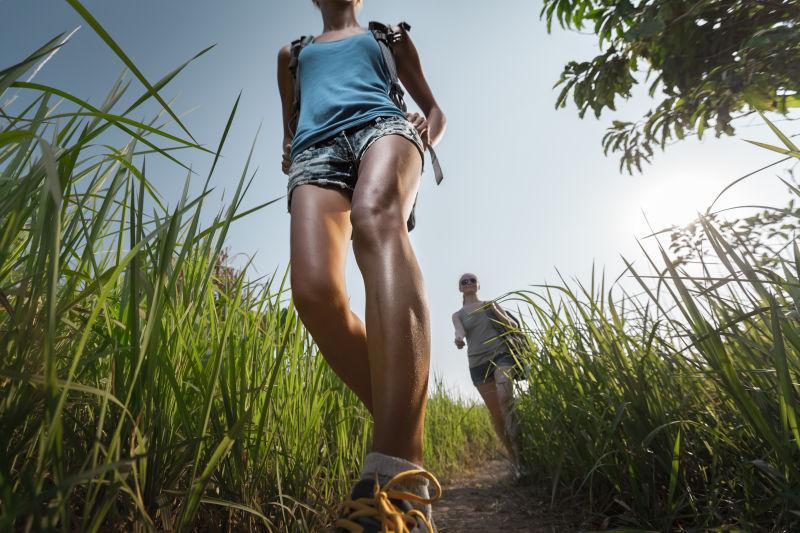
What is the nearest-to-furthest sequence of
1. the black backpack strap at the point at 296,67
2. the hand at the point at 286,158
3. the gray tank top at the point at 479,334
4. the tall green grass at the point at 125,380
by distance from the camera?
1. the tall green grass at the point at 125,380
2. the black backpack strap at the point at 296,67
3. the hand at the point at 286,158
4. the gray tank top at the point at 479,334

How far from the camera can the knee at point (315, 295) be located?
992 millimetres

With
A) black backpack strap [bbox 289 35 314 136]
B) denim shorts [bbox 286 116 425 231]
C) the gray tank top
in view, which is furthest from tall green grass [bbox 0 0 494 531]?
the gray tank top

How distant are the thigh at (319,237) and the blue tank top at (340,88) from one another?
20 cm

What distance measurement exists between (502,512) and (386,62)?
1575mm

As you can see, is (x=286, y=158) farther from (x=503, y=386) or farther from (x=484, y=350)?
(x=484, y=350)

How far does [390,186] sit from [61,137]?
23.3 inches

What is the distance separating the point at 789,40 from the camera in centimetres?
264

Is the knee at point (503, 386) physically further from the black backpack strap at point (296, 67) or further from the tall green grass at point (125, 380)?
the black backpack strap at point (296, 67)

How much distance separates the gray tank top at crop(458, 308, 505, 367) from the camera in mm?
3910

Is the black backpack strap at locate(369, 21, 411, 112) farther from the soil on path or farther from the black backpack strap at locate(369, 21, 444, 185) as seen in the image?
the soil on path

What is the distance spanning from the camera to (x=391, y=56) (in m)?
1.41

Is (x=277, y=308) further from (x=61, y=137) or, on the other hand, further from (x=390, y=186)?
(x=61, y=137)

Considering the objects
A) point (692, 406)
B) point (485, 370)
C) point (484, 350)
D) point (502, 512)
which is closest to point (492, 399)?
point (485, 370)

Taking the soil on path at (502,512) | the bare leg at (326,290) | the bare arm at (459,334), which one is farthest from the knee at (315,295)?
the bare arm at (459,334)
